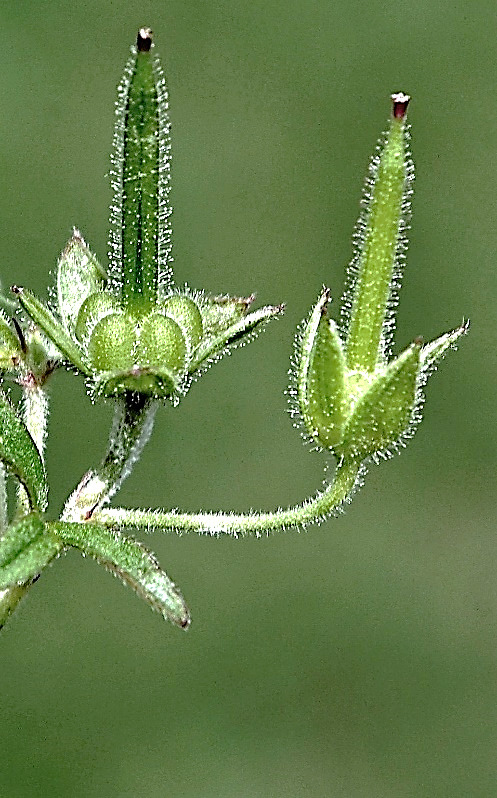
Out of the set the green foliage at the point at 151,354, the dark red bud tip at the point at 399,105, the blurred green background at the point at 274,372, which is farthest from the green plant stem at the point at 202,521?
the blurred green background at the point at 274,372

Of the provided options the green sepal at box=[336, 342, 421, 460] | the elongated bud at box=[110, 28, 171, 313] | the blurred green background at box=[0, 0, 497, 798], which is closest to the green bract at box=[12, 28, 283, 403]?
the elongated bud at box=[110, 28, 171, 313]

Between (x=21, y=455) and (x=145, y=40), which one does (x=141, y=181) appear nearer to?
(x=145, y=40)

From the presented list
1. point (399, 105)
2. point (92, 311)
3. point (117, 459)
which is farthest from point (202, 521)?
point (399, 105)

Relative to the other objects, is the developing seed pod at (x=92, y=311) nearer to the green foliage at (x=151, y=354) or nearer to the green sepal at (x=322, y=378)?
the green foliage at (x=151, y=354)

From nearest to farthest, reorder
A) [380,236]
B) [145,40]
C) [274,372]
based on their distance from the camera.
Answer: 1. [145,40]
2. [380,236]
3. [274,372]

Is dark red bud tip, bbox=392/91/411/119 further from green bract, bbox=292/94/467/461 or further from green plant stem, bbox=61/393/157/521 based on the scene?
green plant stem, bbox=61/393/157/521

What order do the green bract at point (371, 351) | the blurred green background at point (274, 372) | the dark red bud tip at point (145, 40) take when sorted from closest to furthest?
the dark red bud tip at point (145, 40) → the green bract at point (371, 351) → the blurred green background at point (274, 372)

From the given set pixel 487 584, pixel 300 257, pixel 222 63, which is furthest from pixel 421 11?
pixel 487 584
